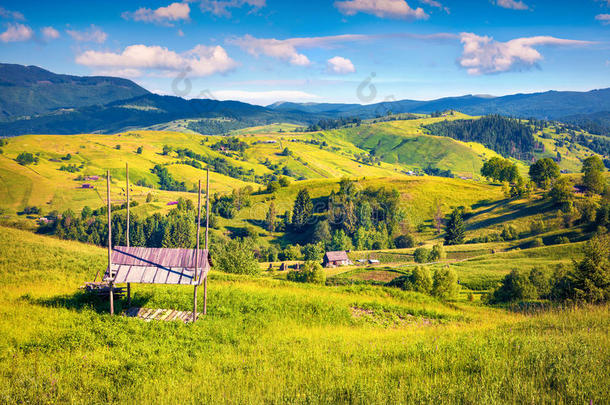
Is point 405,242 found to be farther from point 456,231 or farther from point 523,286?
point 523,286

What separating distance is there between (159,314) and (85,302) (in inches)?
191

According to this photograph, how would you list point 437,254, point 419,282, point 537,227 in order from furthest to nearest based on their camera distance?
1. point 537,227
2. point 437,254
3. point 419,282

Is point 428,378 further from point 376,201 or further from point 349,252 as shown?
point 376,201

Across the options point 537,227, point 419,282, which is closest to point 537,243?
point 537,227

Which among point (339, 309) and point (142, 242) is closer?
point (339, 309)

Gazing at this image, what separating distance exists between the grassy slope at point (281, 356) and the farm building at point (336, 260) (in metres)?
109

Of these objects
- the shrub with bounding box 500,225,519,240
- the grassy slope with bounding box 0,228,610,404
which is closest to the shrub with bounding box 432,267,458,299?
the grassy slope with bounding box 0,228,610,404

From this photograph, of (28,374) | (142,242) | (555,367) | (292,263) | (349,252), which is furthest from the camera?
(142,242)

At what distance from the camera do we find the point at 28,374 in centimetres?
1158

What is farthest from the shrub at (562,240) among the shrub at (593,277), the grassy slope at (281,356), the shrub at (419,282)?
the grassy slope at (281,356)

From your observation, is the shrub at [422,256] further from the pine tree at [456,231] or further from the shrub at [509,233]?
the shrub at [509,233]

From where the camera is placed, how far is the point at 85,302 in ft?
68.9

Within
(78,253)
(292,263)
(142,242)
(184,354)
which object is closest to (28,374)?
(184,354)

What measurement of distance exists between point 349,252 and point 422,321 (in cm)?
12335
